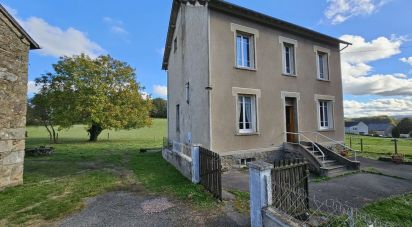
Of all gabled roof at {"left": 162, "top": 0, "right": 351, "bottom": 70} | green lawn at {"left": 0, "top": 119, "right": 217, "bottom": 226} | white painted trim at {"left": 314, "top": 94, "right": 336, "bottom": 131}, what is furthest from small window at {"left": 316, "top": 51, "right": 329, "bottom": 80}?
green lawn at {"left": 0, "top": 119, "right": 217, "bottom": 226}

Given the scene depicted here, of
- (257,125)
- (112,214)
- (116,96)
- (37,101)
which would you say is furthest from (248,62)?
(37,101)

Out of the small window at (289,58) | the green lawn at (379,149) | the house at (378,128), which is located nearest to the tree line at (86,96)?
the small window at (289,58)

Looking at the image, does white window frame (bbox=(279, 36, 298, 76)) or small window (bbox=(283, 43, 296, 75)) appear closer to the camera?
white window frame (bbox=(279, 36, 298, 76))

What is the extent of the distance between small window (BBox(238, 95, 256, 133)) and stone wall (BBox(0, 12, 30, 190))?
27.7ft

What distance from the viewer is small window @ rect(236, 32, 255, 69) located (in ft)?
35.9

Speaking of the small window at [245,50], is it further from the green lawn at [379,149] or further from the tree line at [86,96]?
the tree line at [86,96]

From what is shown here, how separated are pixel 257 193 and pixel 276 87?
828cm

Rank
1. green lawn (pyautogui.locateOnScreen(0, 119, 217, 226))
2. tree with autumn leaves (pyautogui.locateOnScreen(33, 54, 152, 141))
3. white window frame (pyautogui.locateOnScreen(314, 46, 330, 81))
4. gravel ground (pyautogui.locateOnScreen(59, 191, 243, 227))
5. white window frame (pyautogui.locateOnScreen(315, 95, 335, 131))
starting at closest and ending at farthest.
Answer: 1. gravel ground (pyautogui.locateOnScreen(59, 191, 243, 227))
2. green lawn (pyautogui.locateOnScreen(0, 119, 217, 226))
3. white window frame (pyautogui.locateOnScreen(315, 95, 335, 131))
4. white window frame (pyautogui.locateOnScreen(314, 46, 330, 81))
5. tree with autumn leaves (pyautogui.locateOnScreen(33, 54, 152, 141))

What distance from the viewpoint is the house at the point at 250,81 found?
396 inches

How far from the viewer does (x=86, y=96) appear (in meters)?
25.1

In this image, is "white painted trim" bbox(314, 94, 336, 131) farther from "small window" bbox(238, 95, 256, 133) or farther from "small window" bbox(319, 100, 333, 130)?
"small window" bbox(238, 95, 256, 133)

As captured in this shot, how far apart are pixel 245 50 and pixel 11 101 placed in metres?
9.49

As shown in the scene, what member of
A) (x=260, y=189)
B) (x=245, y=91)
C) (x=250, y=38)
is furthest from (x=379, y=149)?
(x=260, y=189)

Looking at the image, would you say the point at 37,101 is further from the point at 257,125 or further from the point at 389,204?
the point at 389,204
